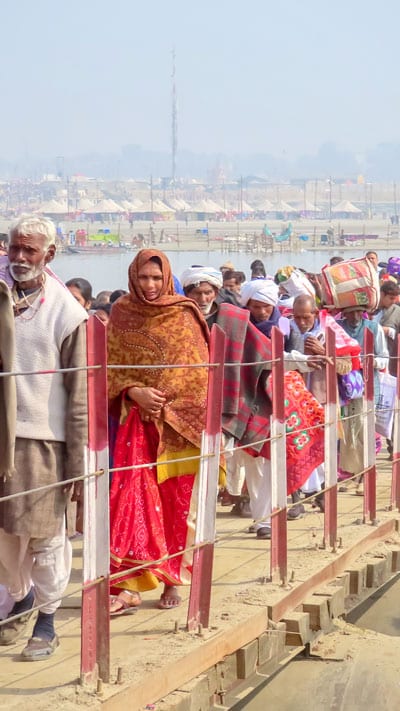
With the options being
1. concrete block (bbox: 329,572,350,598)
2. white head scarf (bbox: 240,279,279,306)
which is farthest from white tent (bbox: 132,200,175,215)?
concrete block (bbox: 329,572,350,598)

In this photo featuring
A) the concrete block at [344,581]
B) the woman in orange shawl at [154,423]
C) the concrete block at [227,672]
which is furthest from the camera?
the concrete block at [344,581]

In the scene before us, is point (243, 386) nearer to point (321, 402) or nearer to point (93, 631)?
point (321, 402)

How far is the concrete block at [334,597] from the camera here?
6689 millimetres

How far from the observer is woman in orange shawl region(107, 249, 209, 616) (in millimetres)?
5914

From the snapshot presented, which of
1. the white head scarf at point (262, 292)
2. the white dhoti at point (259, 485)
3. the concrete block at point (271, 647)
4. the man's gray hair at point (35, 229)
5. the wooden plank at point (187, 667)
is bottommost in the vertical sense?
the concrete block at point (271, 647)

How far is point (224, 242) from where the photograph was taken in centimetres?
Result: 11394

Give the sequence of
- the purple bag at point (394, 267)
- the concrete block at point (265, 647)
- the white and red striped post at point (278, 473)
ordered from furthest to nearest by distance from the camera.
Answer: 1. the purple bag at point (394, 267)
2. the white and red striped post at point (278, 473)
3. the concrete block at point (265, 647)

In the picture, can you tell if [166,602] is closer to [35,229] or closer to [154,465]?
[154,465]

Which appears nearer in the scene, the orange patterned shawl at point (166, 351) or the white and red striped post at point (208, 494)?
the white and red striped post at point (208, 494)

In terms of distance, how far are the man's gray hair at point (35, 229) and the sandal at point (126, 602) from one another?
164 centimetres

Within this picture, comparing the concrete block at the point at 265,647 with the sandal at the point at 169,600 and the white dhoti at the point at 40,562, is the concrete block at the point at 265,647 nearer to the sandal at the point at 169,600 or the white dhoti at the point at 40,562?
the sandal at the point at 169,600

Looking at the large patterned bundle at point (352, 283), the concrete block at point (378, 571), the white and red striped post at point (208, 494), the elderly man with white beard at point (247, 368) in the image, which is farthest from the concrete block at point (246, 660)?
the large patterned bundle at point (352, 283)

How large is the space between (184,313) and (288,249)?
106m

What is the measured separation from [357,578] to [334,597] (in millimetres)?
674
